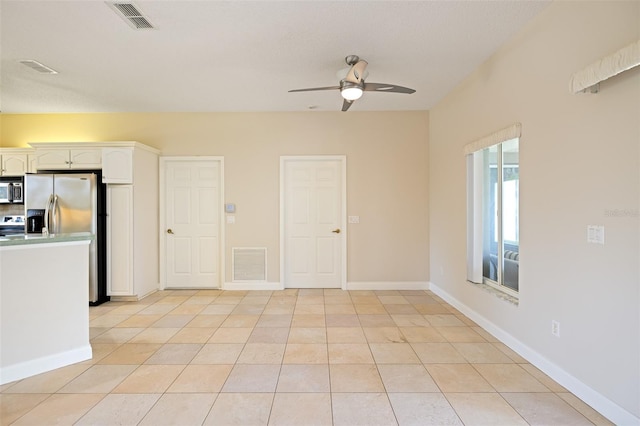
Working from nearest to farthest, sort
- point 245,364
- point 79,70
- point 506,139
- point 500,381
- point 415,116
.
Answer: point 500,381
point 245,364
point 506,139
point 79,70
point 415,116

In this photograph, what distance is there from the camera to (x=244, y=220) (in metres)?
4.74

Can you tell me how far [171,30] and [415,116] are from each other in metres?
3.57

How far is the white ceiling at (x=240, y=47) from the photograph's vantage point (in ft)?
7.63

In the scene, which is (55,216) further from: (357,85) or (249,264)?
(357,85)

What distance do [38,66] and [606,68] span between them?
5.07 meters

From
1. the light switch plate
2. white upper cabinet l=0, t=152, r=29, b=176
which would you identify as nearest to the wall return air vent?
white upper cabinet l=0, t=152, r=29, b=176

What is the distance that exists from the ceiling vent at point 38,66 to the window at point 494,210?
15.9 ft

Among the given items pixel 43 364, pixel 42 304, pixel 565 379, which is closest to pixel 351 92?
pixel 565 379

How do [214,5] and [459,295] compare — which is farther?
[459,295]

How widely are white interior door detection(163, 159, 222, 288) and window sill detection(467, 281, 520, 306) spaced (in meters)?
3.79

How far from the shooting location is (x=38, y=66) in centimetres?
321

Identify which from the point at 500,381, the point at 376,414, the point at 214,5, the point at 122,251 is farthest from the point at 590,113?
the point at 122,251

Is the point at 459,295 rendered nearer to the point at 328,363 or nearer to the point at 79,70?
the point at 328,363

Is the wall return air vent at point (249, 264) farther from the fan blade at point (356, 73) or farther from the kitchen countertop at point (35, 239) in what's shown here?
the fan blade at point (356, 73)
